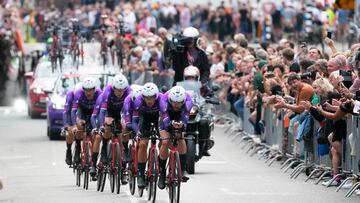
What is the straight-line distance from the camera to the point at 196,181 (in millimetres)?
24562

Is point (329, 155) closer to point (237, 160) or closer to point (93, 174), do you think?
point (93, 174)

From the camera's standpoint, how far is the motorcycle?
2517 cm

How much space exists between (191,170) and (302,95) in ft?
7.55

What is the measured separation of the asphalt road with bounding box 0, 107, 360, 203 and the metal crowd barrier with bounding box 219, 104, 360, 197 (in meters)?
0.19

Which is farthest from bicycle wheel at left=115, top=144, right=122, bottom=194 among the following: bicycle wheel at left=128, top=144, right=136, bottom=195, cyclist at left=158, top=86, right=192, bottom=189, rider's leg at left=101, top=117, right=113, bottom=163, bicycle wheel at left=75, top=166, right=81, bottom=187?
cyclist at left=158, top=86, right=192, bottom=189

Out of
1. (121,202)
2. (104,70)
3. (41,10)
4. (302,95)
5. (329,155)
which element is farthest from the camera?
(41,10)

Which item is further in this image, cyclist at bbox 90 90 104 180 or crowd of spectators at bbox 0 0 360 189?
cyclist at bbox 90 90 104 180

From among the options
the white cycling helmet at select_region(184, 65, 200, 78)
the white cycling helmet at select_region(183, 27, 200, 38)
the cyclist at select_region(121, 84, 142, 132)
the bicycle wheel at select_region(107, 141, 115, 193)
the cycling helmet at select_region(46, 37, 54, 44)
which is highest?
the white cycling helmet at select_region(183, 27, 200, 38)

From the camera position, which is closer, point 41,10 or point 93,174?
point 93,174

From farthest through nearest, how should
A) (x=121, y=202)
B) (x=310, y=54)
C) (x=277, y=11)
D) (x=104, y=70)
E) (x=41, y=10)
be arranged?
(x=41, y=10) < (x=277, y=11) < (x=104, y=70) < (x=310, y=54) < (x=121, y=202)

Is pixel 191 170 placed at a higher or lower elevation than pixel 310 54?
lower

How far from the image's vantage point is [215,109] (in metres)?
38.9

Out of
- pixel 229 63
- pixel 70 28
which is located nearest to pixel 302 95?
pixel 229 63

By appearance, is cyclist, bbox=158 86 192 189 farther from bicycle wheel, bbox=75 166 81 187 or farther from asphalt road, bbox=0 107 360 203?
bicycle wheel, bbox=75 166 81 187
